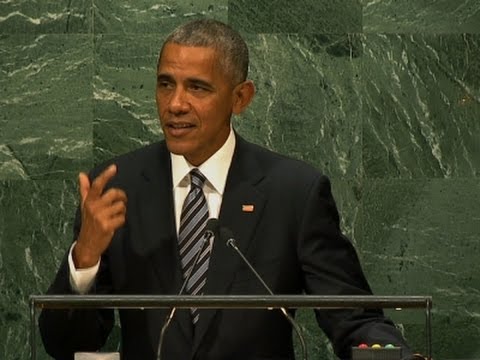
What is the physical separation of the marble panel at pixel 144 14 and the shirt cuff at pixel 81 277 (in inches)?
82.1

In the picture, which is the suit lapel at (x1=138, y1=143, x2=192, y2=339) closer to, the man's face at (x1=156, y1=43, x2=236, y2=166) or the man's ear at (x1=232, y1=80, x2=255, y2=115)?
the man's face at (x1=156, y1=43, x2=236, y2=166)

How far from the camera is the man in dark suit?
3.99m

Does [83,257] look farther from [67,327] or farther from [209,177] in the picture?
[209,177]

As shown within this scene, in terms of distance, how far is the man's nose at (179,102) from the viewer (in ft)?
13.4

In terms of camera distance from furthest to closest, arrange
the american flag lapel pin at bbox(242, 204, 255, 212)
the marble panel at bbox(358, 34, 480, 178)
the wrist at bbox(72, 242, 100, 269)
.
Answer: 1. the marble panel at bbox(358, 34, 480, 178)
2. the american flag lapel pin at bbox(242, 204, 255, 212)
3. the wrist at bbox(72, 242, 100, 269)

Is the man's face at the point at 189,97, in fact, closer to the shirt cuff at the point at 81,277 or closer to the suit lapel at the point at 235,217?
the suit lapel at the point at 235,217

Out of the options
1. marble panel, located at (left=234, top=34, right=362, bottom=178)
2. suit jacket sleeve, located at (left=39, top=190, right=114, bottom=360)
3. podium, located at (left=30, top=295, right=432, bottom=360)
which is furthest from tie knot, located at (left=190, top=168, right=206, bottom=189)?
marble panel, located at (left=234, top=34, right=362, bottom=178)

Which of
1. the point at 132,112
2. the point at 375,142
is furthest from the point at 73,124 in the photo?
the point at 375,142

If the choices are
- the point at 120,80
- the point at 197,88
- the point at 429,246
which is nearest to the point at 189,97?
the point at 197,88

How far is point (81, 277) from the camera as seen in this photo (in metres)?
3.81

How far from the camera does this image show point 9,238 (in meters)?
5.72

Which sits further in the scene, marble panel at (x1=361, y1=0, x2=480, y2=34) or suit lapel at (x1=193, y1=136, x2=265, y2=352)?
marble panel at (x1=361, y1=0, x2=480, y2=34)

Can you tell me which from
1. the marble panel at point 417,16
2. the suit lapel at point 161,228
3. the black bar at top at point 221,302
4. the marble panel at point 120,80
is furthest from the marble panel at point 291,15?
the black bar at top at point 221,302

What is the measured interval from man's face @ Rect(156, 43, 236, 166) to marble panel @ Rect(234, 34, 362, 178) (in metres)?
1.52
